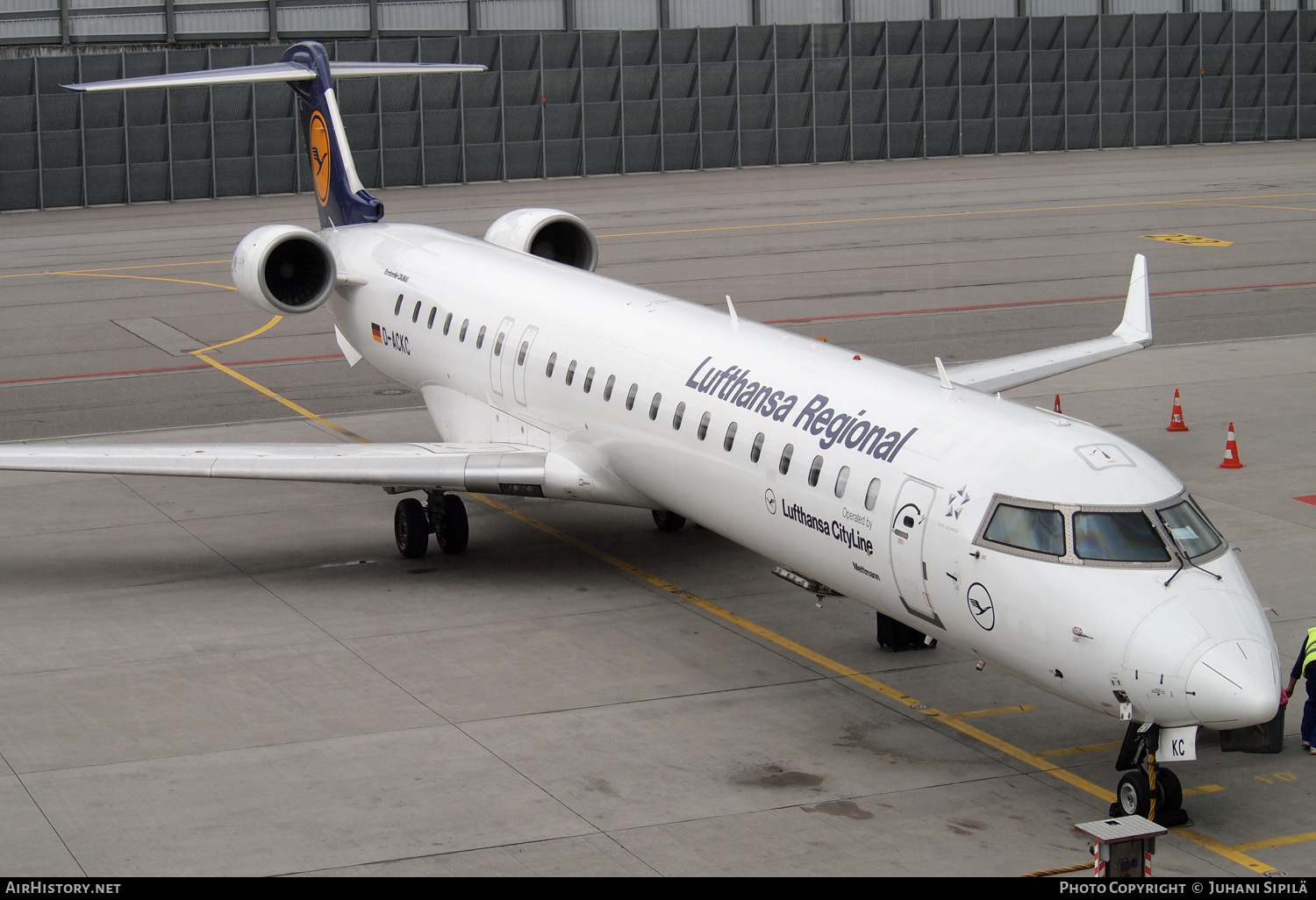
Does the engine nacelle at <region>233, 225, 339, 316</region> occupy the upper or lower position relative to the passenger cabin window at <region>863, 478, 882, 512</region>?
upper

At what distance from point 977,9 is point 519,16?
2078 cm

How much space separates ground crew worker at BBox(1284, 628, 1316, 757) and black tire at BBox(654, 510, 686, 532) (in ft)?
28.0

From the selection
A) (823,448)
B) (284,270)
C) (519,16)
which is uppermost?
(519,16)

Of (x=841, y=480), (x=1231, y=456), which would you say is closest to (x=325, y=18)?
(x=1231, y=456)

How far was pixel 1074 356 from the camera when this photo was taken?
845 inches

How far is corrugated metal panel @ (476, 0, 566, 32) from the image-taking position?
62.0 meters

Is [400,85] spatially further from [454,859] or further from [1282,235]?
[454,859]

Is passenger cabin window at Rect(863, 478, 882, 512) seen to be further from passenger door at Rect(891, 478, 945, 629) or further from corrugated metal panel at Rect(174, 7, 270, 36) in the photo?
corrugated metal panel at Rect(174, 7, 270, 36)

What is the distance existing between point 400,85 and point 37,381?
3186 cm

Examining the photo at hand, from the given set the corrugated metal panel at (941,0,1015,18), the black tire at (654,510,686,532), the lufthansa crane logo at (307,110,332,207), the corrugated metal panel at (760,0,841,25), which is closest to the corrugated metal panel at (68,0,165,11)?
the corrugated metal panel at (760,0,841,25)

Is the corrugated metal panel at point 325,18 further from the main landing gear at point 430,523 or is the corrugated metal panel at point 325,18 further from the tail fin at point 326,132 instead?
the main landing gear at point 430,523

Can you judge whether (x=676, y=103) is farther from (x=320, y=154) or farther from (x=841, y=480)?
(x=841, y=480)

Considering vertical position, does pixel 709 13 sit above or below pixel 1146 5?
below

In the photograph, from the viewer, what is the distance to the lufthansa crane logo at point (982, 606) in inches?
472
